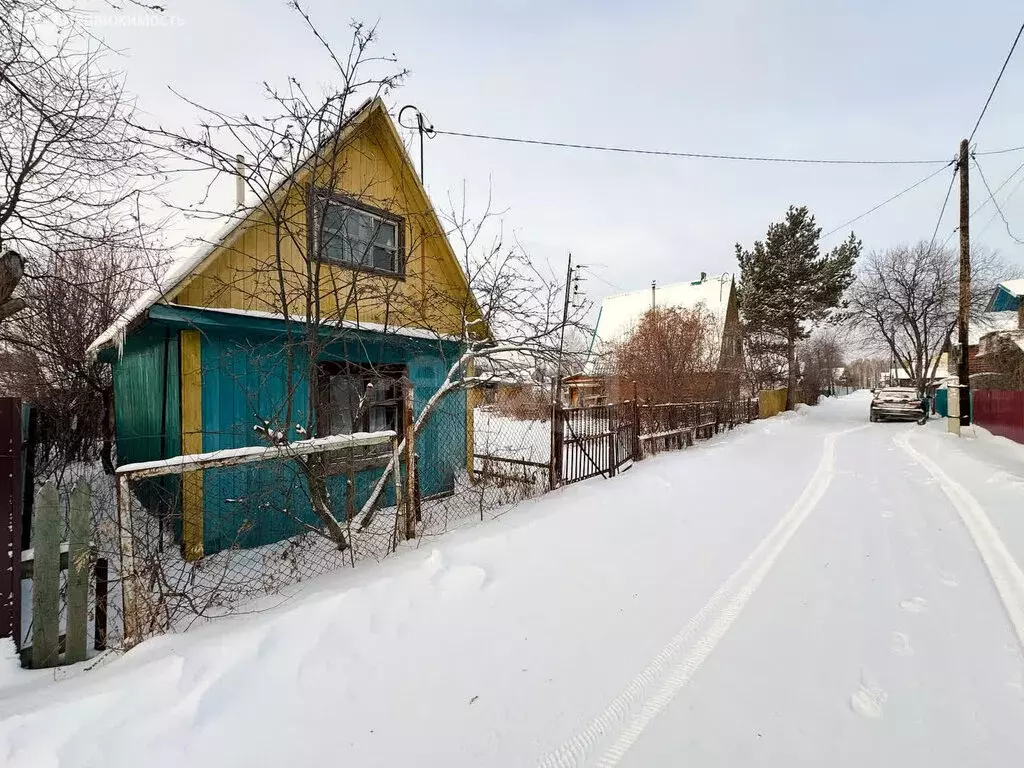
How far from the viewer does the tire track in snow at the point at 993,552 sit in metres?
3.28

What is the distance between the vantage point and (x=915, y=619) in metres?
3.12

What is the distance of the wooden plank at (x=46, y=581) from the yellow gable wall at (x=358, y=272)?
1.99m

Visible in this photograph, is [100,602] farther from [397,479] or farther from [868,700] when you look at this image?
[868,700]

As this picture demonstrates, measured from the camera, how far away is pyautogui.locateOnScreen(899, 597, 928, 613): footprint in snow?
128 inches

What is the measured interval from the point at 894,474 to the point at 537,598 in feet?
26.0

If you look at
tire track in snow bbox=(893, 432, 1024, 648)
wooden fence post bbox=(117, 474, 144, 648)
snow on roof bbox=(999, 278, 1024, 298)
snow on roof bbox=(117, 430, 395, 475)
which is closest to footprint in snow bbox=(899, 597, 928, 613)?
tire track in snow bbox=(893, 432, 1024, 648)

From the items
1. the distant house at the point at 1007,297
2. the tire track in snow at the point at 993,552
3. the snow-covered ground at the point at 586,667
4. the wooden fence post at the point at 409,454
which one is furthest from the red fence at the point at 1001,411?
the wooden fence post at the point at 409,454

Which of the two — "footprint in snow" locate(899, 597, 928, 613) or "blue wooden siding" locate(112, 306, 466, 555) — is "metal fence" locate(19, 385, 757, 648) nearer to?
"blue wooden siding" locate(112, 306, 466, 555)

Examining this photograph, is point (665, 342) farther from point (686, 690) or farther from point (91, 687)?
point (91, 687)

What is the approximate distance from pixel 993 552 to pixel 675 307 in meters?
15.9

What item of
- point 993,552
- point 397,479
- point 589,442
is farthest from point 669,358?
point 397,479

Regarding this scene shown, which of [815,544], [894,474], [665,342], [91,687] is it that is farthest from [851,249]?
[91,687]

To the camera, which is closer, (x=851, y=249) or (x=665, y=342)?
(x=665, y=342)

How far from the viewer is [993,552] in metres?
4.24
